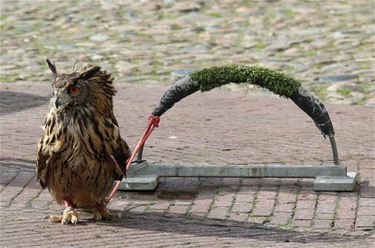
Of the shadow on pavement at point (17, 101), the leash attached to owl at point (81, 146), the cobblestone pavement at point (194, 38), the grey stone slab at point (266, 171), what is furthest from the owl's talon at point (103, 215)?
the cobblestone pavement at point (194, 38)

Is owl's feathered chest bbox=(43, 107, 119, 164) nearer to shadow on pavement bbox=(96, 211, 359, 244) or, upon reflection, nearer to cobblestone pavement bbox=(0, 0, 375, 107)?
shadow on pavement bbox=(96, 211, 359, 244)

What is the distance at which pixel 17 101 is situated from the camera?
43.9ft

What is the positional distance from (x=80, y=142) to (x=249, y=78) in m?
1.66

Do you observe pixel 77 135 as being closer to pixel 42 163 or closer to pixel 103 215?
pixel 42 163

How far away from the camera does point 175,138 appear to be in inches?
459

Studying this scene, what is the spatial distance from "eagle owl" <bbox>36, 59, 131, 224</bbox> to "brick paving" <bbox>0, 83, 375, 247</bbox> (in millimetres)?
308

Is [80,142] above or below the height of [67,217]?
above

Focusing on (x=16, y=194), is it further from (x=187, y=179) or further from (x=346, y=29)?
(x=346, y=29)

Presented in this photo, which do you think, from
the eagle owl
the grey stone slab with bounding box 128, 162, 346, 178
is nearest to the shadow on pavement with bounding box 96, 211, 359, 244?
the eagle owl

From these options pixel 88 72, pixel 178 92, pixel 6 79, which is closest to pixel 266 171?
pixel 178 92

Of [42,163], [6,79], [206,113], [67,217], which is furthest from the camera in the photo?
[6,79]

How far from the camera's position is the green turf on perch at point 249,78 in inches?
374

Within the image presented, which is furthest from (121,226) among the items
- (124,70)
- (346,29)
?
(346,29)

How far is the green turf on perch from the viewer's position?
949 cm
